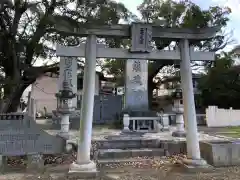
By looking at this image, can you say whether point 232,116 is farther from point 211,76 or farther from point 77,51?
point 77,51

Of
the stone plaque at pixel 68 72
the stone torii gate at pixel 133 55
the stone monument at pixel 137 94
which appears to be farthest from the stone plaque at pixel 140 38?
the stone plaque at pixel 68 72

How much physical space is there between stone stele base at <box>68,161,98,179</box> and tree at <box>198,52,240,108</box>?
18305 mm

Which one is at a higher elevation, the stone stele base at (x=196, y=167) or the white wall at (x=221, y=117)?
the white wall at (x=221, y=117)

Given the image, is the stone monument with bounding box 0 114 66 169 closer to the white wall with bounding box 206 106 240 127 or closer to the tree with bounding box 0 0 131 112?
the tree with bounding box 0 0 131 112

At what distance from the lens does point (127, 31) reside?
235 inches

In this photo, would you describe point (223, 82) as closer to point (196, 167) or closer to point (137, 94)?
point (137, 94)

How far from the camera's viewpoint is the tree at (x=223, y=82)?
21.6 metres

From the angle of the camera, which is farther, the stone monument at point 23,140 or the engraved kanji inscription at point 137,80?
the engraved kanji inscription at point 137,80

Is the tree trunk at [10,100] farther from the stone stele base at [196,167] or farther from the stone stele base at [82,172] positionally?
the stone stele base at [196,167]

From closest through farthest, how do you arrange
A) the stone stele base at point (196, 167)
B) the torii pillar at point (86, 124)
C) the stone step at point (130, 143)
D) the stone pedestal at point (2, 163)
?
the torii pillar at point (86, 124)
the stone stele base at point (196, 167)
the stone pedestal at point (2, 163)
the stone step at point (130, 143)

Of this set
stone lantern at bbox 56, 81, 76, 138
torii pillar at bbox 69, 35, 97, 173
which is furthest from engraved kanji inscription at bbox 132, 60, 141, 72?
torii pillar at bbox 69, 35, 97, 173

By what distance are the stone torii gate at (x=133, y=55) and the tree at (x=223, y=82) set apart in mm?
16396

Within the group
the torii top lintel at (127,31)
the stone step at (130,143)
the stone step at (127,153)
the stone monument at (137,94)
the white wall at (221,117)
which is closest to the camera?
the torii top lintel at (127,31)

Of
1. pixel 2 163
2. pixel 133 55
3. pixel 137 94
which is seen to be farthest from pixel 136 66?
pixel 2 163
